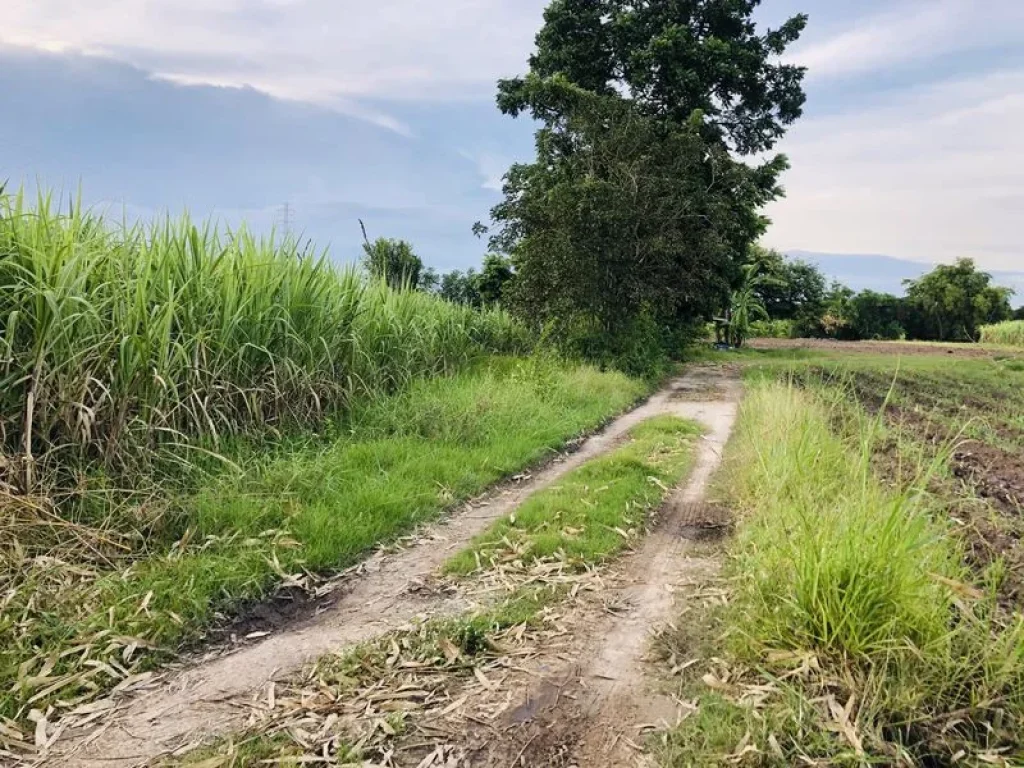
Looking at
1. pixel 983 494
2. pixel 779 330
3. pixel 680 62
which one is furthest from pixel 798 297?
pixel 983 494

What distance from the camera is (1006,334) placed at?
31.6 m

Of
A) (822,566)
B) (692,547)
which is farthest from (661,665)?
(692,547)

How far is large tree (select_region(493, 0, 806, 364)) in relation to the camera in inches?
526

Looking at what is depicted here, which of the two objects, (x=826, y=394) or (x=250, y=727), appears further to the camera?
(x=826, y=394)

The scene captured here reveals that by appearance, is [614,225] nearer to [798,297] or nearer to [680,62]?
[680,62]

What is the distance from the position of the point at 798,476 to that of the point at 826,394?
4908mm

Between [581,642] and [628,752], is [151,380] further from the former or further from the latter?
[628,752]

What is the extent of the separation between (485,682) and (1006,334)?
3706 centimetres

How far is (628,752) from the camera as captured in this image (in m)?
2.39

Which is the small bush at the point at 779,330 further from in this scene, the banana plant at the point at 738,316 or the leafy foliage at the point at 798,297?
the banana plant at the point at 738,316

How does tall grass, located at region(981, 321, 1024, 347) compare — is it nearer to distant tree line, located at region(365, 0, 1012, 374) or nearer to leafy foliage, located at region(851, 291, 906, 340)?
leafy foliage, located at region(851, 291, 906, 340)

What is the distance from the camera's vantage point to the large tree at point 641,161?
43.9 feet

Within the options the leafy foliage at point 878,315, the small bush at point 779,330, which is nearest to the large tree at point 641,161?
the small bush at point 779,330

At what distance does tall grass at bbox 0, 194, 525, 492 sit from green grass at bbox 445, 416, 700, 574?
85.2 inches
